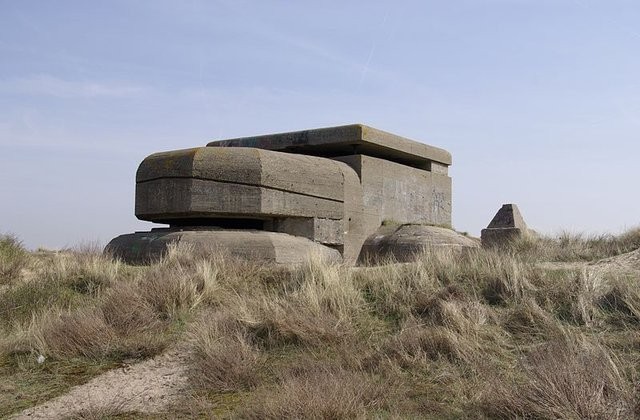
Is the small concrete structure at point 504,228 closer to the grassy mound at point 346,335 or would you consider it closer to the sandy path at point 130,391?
the grassy mound at point 346,335

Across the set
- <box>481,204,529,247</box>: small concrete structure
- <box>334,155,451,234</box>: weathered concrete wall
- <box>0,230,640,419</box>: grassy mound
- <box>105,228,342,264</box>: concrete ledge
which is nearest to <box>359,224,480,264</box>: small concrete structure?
<box>334,155,451,234</box>: weathered concrete wall

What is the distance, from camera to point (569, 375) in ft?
14.4

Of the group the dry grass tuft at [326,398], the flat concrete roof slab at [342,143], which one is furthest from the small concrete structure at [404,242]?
the dry grass tuft at [326,398]

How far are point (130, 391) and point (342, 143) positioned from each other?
7.52m

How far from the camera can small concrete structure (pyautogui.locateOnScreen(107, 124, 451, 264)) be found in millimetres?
10281

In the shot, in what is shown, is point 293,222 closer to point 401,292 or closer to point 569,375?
point 401,292

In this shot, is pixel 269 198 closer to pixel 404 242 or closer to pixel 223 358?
pixel 404 242

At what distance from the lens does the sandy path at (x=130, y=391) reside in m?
5.26

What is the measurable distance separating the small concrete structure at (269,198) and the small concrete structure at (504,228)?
2069mm

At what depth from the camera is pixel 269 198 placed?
10.4m

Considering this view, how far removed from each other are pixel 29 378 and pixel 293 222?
5435 mm

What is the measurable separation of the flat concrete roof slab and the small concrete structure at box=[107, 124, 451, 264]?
0.02m

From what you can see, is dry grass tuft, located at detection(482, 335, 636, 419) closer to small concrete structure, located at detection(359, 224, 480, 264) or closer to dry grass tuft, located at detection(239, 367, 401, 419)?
dry grass tuft, located at detection(239, 367, 401, 419)

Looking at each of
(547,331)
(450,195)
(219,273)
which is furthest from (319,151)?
(547,331)
